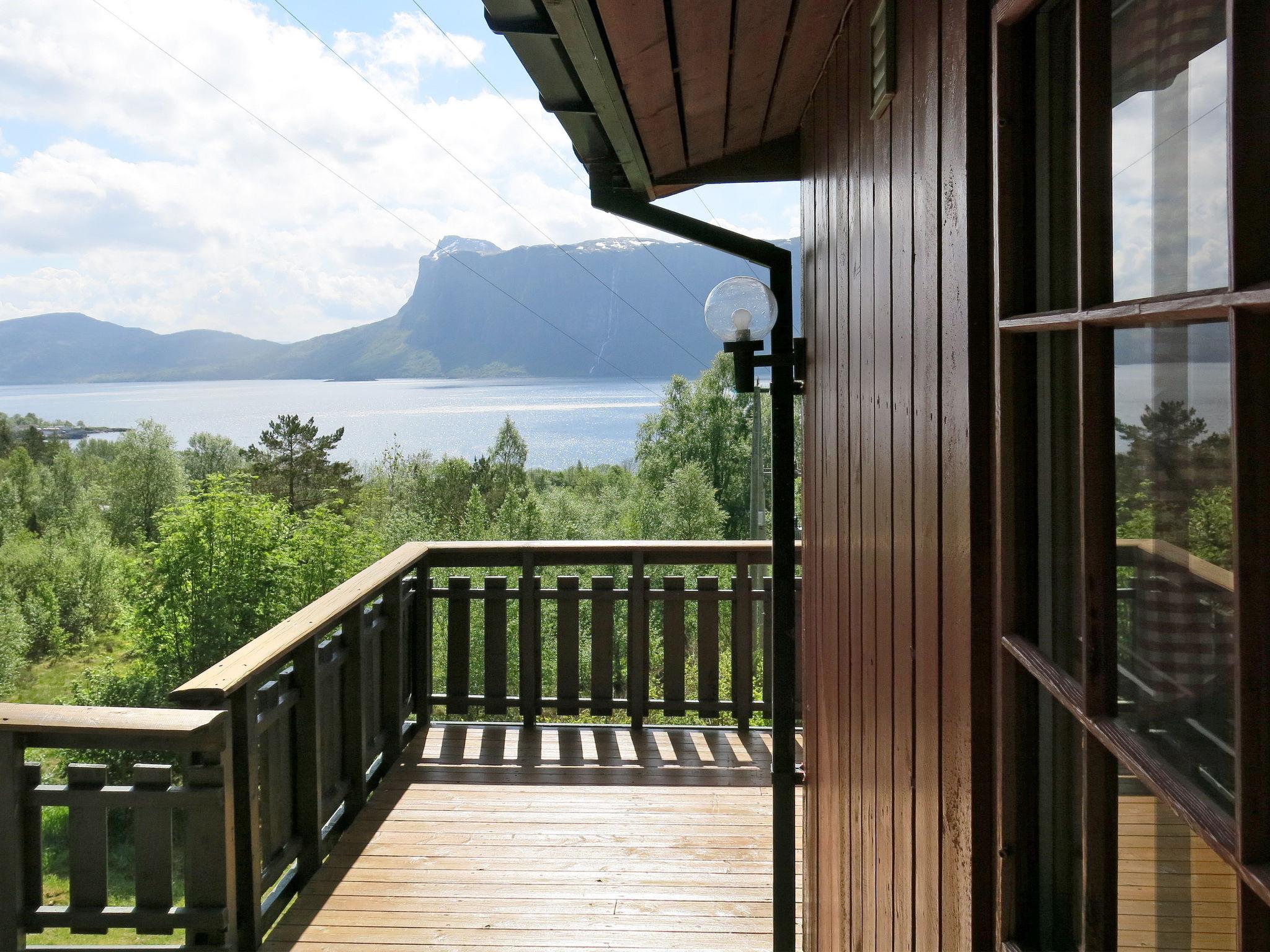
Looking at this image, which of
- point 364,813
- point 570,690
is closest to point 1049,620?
point 364,813

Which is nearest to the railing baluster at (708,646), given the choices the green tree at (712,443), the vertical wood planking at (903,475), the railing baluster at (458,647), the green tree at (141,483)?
the railing baluster at (458,647)

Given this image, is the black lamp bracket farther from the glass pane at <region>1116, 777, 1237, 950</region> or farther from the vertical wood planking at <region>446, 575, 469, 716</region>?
the glass pane at <region>1116, 777, 1237, 950</region>

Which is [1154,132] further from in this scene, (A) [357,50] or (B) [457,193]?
(B) [457,193]

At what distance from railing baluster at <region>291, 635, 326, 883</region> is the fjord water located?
59.8 metres

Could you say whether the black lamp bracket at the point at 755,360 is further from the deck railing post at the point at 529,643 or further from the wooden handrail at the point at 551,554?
the deck railing post at the point at 529,643

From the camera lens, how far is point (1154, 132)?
0.66 m

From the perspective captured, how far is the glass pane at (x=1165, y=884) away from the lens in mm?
580

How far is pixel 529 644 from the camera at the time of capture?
4273mm

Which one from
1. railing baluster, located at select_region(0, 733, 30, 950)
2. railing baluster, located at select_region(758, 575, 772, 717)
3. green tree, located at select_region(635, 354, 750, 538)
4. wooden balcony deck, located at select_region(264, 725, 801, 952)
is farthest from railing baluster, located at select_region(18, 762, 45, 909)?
green tree, located at select_region(635, 354, 750, 538)

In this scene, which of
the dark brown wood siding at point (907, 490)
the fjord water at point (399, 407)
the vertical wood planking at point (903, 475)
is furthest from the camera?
the fjord water at point (399, 407)

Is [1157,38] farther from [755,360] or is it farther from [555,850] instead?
[555,850]

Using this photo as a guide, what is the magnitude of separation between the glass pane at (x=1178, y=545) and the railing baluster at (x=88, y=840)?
2464mm

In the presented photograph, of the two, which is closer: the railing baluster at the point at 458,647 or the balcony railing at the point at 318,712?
the balcony railing at the point at 318,712

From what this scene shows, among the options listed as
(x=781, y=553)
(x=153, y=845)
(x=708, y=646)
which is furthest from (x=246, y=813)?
(x=708, y=646)
